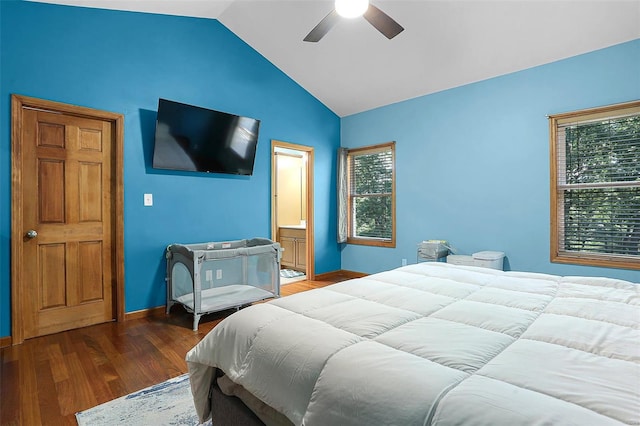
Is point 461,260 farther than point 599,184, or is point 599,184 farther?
point 461,260

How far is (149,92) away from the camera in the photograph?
344cm

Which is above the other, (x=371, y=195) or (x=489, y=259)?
(x=371, y=195)

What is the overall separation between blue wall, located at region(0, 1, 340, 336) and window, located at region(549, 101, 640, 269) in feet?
10.8

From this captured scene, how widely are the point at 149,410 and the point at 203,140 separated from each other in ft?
8.94

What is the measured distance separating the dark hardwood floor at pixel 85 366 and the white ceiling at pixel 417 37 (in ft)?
9.63

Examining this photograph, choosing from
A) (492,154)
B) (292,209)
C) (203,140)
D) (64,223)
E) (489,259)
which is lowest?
(489,259)

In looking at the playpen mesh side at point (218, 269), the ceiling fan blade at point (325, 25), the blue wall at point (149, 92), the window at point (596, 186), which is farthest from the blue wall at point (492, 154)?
the ceiling fan blade at point (325, 25)

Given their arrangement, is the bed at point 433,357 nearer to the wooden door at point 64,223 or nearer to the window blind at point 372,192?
the wooden door at point 64,223

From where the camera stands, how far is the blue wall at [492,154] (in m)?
3.27

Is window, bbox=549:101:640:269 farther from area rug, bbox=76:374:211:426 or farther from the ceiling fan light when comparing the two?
area rug, bbox=76:374:211:426

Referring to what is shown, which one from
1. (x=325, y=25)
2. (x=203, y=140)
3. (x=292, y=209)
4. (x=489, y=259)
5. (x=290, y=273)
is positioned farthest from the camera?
(x=292, y=209)

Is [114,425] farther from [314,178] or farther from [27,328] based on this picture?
[314,178]

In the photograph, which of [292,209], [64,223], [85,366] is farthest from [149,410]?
[292,209]

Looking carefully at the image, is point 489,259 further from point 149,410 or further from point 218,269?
point 149,410
